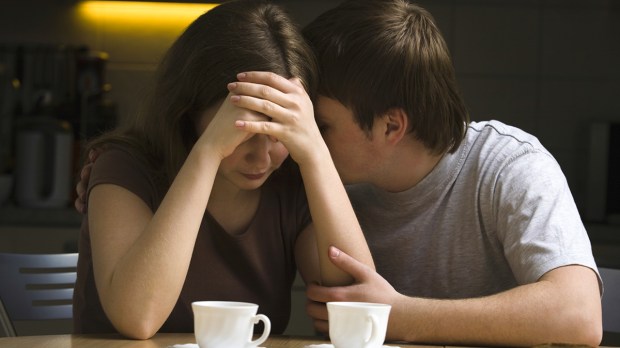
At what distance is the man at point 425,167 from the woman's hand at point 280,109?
20 centimetres

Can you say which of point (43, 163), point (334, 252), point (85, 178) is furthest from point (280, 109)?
point (43, 163)

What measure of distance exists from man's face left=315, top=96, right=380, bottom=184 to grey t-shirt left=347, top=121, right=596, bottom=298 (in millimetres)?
75

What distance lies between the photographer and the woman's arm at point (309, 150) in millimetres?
1234

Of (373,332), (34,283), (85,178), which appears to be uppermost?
(85,178)

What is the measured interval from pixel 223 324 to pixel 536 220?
21.5 inches

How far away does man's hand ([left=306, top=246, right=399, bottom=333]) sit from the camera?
126 centimetres

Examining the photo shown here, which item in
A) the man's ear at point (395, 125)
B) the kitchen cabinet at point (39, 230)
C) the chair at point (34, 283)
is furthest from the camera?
the kitchen cabinet at point (39, 230)

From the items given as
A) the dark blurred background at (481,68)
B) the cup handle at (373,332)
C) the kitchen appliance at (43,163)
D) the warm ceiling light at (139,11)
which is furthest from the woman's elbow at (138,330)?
the warm ceiling light at (139,11)

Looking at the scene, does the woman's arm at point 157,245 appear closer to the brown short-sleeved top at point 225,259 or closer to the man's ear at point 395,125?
the brown short-sleeved top at point 225,259

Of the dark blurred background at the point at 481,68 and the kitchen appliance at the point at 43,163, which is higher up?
the dark blurred background at the point at 481,68

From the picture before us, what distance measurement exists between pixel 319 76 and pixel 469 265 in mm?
387

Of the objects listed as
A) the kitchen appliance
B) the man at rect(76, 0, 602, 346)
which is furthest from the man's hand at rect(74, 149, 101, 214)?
the kitchen appliance

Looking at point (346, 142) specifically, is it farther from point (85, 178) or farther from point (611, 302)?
point (611, 302)

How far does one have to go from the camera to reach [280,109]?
1238 millimetres
